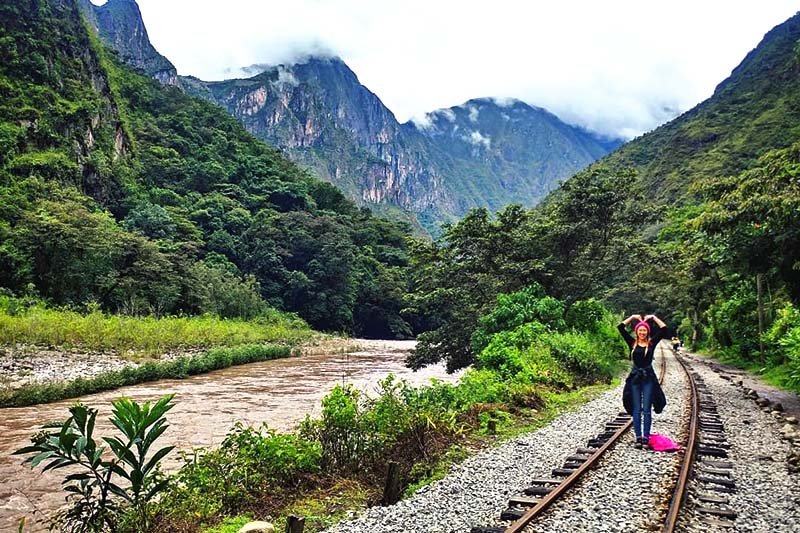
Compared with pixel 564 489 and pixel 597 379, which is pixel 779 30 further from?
pixel 564 489

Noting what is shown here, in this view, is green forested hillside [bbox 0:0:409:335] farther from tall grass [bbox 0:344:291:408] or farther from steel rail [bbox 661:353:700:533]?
steel rail [bbox 661:353:700:533]

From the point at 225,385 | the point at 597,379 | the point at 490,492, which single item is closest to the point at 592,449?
the point at 490,492

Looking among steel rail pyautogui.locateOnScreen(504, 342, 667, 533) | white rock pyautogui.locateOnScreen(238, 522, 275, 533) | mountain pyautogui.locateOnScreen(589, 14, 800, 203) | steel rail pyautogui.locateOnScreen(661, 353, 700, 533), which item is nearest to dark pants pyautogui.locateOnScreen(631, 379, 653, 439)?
steel rail pyautogui.locateOnScreen(504, 342, 667, 533)

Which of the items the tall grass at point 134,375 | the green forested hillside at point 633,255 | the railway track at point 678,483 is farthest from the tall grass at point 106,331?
the railway track at point 678,483

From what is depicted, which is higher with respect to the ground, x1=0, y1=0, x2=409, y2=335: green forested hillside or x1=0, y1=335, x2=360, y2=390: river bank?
x1=0, y1=0, x2=409, y2=335: green forested hillside

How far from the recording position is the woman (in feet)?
24.8

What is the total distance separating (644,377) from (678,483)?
2242mm

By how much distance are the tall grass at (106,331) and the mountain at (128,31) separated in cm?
14526

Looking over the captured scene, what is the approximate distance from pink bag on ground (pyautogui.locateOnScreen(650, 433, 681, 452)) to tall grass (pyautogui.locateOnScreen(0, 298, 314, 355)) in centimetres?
2440

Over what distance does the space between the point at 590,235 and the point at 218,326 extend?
25986mm

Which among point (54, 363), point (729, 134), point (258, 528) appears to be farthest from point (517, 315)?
point (729, 134)

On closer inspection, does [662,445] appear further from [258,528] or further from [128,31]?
[128,31]

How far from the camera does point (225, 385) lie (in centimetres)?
2214

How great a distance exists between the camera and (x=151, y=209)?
49656 millimetres
